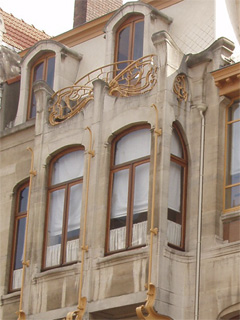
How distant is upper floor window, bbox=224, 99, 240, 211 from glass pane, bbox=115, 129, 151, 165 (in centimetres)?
188

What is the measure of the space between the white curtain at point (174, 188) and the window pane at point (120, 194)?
1.16m

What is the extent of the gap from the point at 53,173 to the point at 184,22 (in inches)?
201

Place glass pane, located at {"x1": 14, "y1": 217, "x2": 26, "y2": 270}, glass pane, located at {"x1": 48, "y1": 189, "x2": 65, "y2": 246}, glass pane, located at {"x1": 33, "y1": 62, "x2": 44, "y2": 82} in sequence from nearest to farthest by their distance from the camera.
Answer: glass pane, located at {"x1": 48, "y1": 189, "x2": 65, "y2": 246} → glass pane, located at {"x1": 14, "y1": 217, "x2": 26, "y2": 270} → glass pane, located at {"x1": 33, "y1": 62, "x2": 44, "y2": 82}

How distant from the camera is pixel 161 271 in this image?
23.5m

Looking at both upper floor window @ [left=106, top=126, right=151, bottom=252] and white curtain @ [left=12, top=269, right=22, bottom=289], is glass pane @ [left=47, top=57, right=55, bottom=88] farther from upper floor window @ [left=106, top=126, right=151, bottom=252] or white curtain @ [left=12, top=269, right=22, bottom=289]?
white curtain @ [left=12, top=269, right=22, bottom=289]

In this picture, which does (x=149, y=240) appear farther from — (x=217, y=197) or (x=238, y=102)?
(x=238, y=102)

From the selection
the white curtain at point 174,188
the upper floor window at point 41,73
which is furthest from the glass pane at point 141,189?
the upper floor window at point 41,73

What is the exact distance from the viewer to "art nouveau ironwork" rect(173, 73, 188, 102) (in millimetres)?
25203

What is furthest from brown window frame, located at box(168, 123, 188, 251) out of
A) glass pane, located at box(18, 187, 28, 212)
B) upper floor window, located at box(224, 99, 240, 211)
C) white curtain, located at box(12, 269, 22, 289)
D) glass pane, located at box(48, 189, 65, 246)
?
glass pane, located at box(18, 187, 28, 212)

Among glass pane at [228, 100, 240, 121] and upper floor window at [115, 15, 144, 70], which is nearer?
glass pane at [228, 100, 240, 121]

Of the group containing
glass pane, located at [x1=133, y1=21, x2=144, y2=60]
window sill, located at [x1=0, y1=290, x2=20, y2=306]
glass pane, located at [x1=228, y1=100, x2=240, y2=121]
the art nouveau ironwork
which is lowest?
window sill, located at [x1=0, y1=290, x2=20, y2=306]

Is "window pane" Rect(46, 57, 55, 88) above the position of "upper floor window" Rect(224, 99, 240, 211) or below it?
above

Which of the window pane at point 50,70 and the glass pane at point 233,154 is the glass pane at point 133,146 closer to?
the glass pane at point 233,154

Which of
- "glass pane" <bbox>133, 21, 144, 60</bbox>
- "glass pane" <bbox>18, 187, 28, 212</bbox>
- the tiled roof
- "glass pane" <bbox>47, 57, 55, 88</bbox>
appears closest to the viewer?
"glass pane" <bbox>133, 21, 144, 60</bbox>
